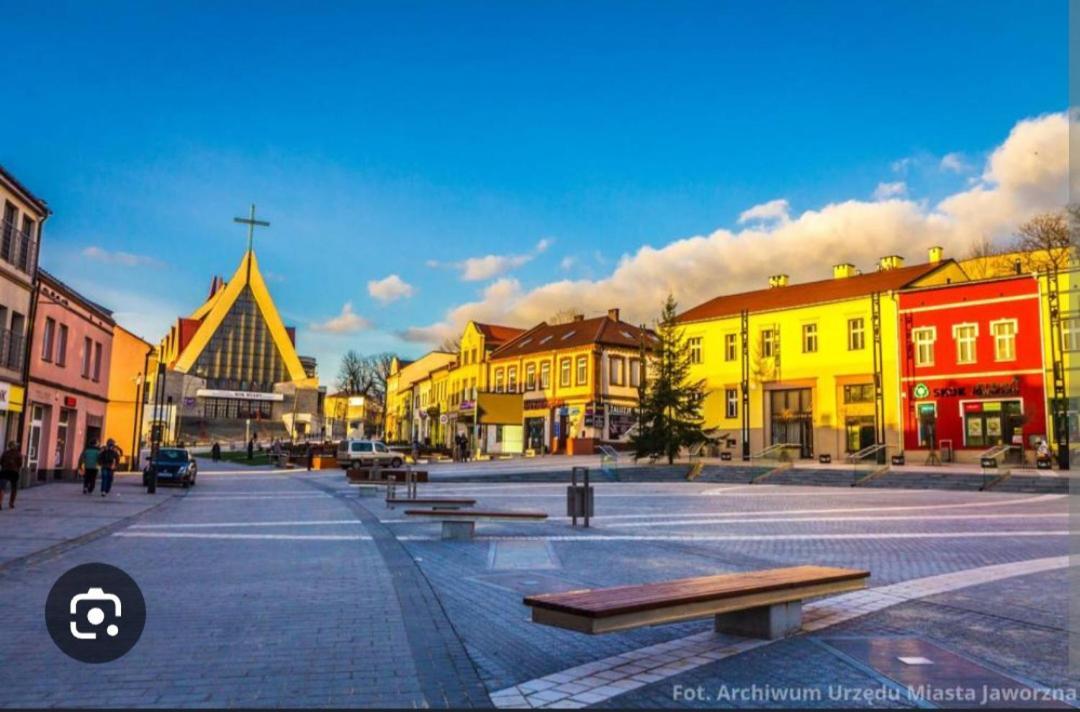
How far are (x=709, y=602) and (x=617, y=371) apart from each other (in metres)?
52.8

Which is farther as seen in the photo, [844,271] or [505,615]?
[844,271]

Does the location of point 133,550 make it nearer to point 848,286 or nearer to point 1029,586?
point 1029,586

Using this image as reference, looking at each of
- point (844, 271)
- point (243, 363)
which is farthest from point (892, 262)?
point (243, 363)

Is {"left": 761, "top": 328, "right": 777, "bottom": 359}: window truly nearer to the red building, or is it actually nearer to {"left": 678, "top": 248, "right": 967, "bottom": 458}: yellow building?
{"left": 678, "top": 248, "right": 967, "bottom": 458}: yellow building

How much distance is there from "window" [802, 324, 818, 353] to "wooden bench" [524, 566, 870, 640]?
40230 mm

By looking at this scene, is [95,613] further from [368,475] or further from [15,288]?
[15,288]

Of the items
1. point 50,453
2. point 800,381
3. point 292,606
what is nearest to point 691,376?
point 800,381

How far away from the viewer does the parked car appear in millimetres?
45438

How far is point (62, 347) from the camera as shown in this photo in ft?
96.9

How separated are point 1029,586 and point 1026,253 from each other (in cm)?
4627

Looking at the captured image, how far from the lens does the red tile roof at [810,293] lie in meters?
44.8

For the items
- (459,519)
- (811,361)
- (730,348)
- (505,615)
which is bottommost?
(505,615)

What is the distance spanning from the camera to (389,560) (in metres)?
11.0

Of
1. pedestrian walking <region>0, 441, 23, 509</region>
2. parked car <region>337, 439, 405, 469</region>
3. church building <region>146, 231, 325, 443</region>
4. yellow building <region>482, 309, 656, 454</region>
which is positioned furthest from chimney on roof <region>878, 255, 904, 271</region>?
church building <region>146, 231, 325, 443</region>
